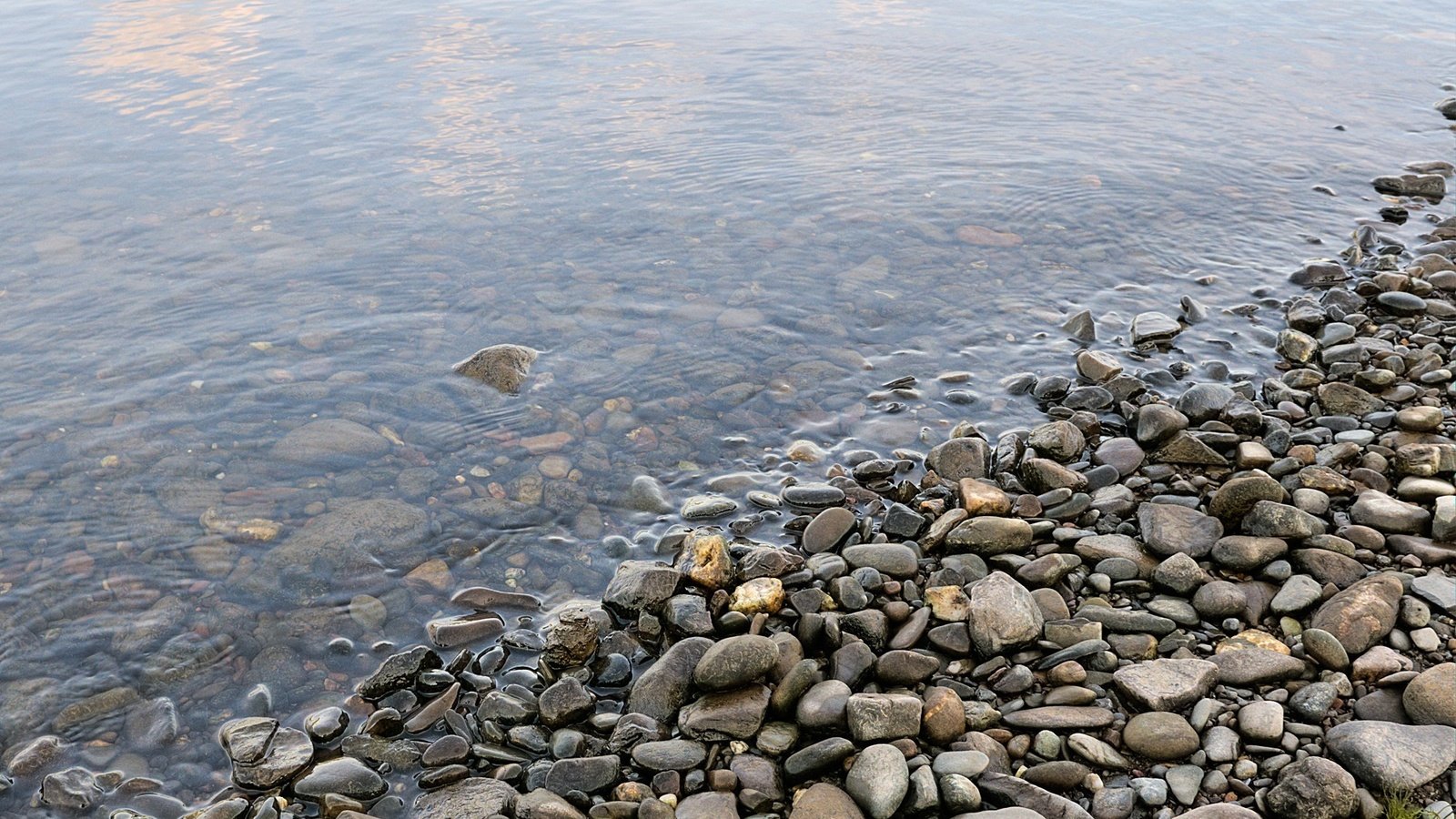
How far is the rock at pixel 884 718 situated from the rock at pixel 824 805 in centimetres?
28

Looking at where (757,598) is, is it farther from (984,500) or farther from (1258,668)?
(1258,668)

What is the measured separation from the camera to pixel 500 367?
23.2 ft

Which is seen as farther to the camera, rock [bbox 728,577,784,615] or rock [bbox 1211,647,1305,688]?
rock [bbox 728,577,784,615]

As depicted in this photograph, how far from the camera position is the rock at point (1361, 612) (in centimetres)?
415

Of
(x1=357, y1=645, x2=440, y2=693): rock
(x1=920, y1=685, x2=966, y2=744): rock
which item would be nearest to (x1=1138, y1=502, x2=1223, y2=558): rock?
(x1=920, y1=685, x2=966, y2=744): rock

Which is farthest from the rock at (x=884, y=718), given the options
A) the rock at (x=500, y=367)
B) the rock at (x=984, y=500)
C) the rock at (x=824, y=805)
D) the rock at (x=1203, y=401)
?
the rock at (x=500, y=367)

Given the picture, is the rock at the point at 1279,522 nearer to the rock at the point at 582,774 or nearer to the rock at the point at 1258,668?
the rock at the point at 1258,668

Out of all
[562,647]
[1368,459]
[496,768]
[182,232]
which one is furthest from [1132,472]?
[182,232]

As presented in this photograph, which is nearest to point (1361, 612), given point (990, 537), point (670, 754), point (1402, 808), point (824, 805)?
point (1402, 808)

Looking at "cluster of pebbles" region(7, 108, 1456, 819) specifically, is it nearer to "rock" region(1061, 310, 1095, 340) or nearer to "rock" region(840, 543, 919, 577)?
"rock" region(840, 543, 919, 577)

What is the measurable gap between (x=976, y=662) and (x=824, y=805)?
1.12m

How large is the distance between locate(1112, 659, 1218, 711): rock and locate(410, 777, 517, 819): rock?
2549mm

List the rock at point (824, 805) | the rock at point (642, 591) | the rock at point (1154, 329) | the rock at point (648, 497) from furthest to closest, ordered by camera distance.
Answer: the rock at point (1154, 329) < the rock at point (648, 497) < the rock at point (642, 591) < the rock at point (824, 805)

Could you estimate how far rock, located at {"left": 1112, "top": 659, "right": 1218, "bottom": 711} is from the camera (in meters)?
3.94
